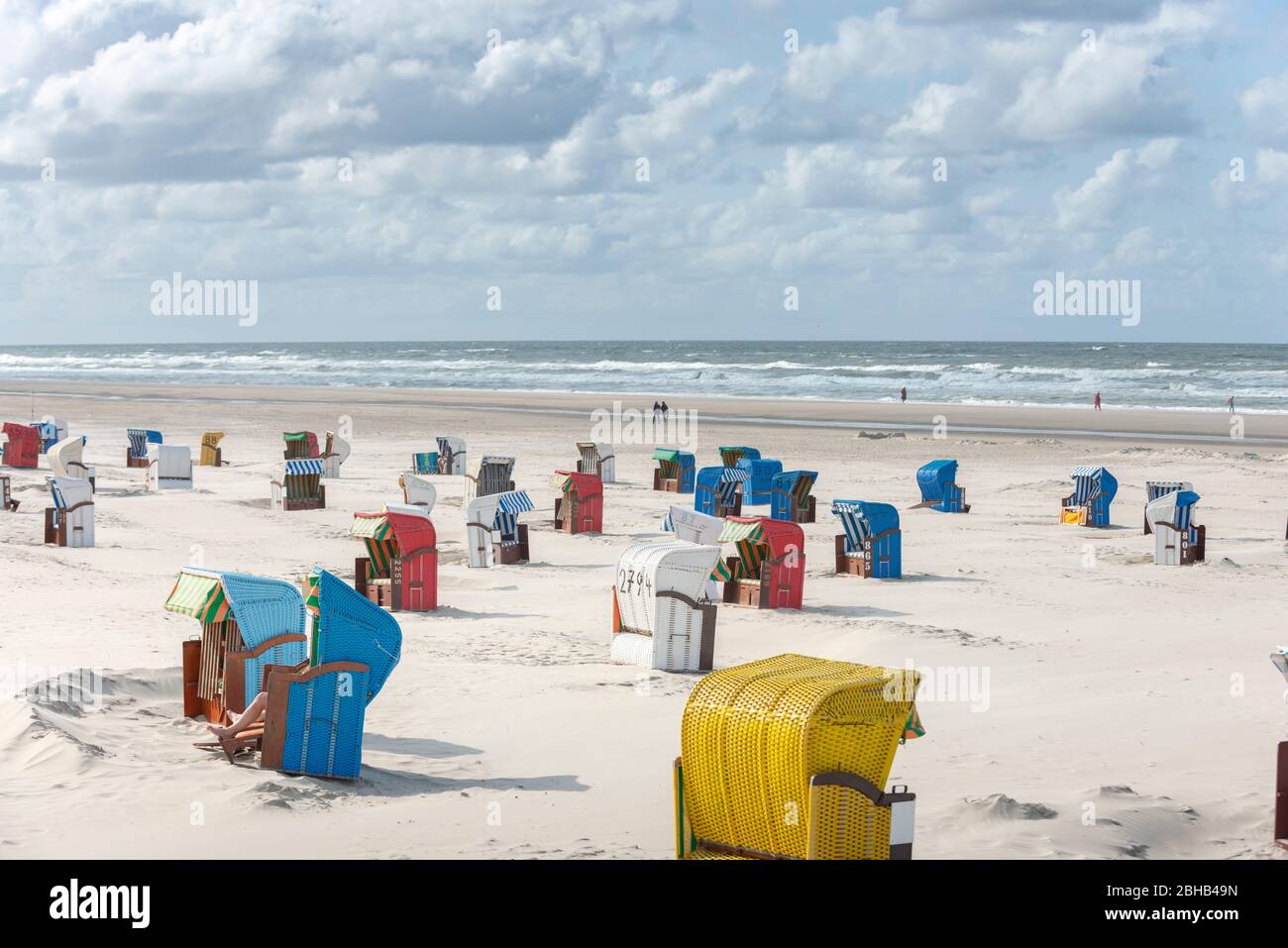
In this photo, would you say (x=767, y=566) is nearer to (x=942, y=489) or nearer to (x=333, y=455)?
(x=942, y=489)

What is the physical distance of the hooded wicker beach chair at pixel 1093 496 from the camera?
22516 mm

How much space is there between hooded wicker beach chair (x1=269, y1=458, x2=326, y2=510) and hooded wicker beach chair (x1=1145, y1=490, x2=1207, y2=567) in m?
13.3

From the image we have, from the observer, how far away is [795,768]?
228 inches

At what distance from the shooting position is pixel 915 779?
856 centimetres

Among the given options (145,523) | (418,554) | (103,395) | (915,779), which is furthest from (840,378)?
(915,779)

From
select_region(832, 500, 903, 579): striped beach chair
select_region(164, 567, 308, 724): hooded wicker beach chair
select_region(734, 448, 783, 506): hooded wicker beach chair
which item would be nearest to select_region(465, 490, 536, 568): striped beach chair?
select_region(832, 500, 903, 579): striped beach chair

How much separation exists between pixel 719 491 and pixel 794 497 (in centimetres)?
129

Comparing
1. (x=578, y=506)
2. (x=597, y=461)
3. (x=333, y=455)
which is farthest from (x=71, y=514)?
(x=597, y=461)

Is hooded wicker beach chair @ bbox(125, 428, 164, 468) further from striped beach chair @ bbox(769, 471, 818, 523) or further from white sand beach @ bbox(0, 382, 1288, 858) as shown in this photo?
striped beach chair @ bbox(769, 471, 818, 523)

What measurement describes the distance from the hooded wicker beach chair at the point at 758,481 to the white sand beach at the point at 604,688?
42.8 inches

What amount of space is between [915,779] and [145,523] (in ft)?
52.2

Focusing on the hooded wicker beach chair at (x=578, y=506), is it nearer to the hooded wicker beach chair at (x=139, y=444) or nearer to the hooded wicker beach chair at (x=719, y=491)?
the hooded wicker beach chair at (x=719, y=491)

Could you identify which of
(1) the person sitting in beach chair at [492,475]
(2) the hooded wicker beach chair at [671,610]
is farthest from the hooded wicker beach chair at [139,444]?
(2) the hooded wicker beach chair at [671,610]
